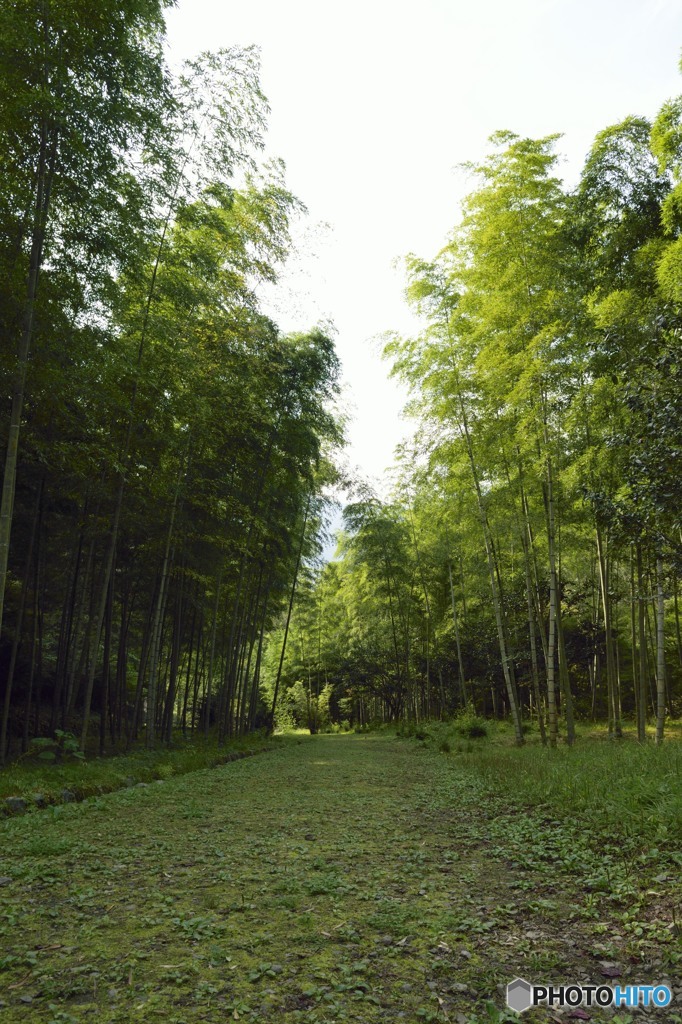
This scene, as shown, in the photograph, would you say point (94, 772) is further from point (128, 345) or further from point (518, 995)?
point (518, 995)

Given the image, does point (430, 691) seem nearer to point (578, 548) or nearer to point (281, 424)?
point (578, 548)

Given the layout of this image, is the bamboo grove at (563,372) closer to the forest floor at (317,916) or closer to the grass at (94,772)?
the forest floor at (317,916)

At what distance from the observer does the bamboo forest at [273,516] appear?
2652 millimetres

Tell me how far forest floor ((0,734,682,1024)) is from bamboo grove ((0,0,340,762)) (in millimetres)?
2880

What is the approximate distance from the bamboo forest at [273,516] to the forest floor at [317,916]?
0.07ft

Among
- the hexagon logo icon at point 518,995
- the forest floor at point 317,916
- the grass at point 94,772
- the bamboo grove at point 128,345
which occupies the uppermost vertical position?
the bamboo grove at point 128,345

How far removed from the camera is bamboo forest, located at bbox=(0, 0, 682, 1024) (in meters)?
2.65

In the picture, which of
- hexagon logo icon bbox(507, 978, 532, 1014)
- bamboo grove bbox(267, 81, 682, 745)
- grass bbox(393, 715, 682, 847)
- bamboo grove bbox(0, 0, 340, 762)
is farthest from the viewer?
bamboo grove bbox(267, 81, 682, 745)

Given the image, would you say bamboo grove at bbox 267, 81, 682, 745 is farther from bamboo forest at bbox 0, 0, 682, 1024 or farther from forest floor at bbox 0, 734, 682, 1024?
forest floor at bbox 0, 734, 682, 1024

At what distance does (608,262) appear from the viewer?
837 cm

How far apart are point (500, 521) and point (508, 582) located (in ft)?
19.0

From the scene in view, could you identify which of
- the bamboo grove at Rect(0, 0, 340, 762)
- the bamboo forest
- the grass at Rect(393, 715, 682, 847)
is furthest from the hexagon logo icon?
the bamboo grove at Rect(0, 0, 340, 762)

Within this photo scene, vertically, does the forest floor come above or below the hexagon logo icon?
below

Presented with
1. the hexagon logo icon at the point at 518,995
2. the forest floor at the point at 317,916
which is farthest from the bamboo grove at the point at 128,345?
the hexagon logo icon at the point at 518,995
